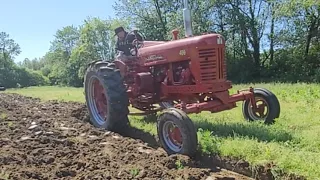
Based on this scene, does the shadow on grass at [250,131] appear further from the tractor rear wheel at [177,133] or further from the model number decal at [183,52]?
the model number decal at [183,52]

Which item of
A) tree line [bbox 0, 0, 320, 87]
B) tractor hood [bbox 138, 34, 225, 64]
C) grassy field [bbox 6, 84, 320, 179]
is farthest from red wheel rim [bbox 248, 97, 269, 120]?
tree line [bbox 0, 0, 320, 87]

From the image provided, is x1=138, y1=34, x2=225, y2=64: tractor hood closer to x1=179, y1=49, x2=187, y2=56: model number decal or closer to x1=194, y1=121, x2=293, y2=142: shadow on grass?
x1=179, y1=49, x2=187, y2=56: model number decal

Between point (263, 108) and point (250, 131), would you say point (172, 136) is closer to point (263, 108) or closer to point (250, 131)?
point (250, 131)

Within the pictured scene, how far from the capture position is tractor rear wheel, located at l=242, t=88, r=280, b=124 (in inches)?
273

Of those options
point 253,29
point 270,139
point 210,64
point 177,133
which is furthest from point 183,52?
point 253,29

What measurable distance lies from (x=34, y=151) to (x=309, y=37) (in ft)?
92.4

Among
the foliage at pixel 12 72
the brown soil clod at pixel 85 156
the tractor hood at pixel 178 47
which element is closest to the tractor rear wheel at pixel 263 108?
the tractor hood at pixel 178 47

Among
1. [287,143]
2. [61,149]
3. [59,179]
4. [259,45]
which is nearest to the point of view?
[59,179]

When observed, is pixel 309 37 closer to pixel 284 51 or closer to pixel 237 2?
pixel 284 51

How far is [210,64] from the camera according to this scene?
21.1ft

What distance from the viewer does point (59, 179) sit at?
4.55 meters

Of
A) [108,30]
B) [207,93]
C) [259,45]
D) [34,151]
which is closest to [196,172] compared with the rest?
[207,93]

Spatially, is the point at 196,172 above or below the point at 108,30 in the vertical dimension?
below

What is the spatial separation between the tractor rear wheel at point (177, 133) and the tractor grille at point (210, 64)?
1086mm
